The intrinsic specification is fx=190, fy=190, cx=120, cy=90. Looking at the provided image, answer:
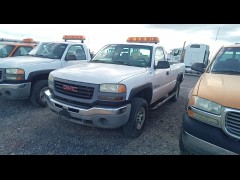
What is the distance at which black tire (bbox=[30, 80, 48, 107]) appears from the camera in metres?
4.94

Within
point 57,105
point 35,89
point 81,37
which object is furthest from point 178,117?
point 81,37

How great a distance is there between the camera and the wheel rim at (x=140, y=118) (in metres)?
3.77

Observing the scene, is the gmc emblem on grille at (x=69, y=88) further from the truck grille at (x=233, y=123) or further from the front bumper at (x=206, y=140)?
the truck grille at (x=233, y=123)

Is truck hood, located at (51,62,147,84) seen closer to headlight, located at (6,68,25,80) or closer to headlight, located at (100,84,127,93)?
headlight, located at (100,84,127,93)

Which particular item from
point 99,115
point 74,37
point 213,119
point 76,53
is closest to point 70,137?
point 99,115

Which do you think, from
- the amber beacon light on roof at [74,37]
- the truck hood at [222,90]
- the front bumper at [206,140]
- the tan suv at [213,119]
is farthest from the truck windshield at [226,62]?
the amber beacon light on roof at [74,37]

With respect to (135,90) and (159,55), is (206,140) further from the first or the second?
(159,55)

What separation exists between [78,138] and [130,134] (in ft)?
3.28

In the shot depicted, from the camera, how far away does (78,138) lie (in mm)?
3648

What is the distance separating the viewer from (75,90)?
3348mm

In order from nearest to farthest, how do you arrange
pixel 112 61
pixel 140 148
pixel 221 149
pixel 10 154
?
1. pixel 221 149
2. pixel 10 154
3. pixel 140 148
4. pixel 112 61

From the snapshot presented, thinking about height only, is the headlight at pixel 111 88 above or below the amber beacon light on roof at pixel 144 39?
below

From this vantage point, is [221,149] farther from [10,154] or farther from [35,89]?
[35,89]

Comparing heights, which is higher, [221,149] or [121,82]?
[121,82]
